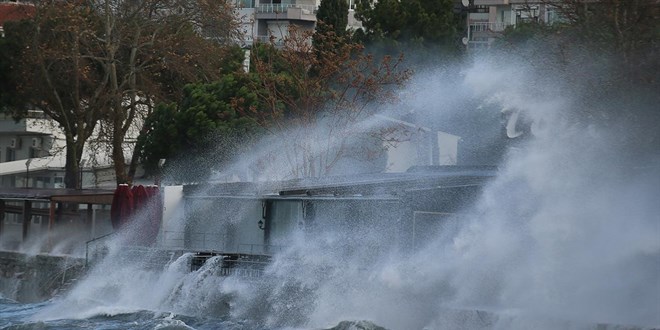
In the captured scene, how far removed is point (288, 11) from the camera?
264 ft

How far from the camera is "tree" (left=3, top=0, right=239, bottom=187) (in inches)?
2072

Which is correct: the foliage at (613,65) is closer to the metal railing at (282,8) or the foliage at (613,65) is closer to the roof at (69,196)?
the roof at (69,196)

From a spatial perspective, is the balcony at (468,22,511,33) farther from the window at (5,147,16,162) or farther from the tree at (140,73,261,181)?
the tree at (140,73,261,181)

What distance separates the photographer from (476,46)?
71188 millimetres

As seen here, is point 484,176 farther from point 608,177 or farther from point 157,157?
point 157,157

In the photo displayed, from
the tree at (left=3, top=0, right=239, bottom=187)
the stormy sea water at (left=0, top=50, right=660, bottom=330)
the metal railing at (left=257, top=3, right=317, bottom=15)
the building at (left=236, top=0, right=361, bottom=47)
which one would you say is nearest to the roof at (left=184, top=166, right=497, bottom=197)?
the stormy sea water at (left=0, top=50, right=660, bottom=330)

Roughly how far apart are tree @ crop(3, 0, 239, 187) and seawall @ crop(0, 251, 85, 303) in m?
7.16

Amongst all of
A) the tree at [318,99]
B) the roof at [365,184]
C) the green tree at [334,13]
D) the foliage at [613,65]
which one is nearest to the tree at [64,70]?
the tree at [318,99]

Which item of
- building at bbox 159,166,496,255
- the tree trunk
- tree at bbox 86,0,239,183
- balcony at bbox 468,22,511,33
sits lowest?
building at bbox 159,166,496,255

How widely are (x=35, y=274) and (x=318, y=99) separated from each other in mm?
12079

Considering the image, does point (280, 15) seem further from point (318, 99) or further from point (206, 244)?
point (206, 244)

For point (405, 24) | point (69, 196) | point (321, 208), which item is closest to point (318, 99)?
point (69, 196)

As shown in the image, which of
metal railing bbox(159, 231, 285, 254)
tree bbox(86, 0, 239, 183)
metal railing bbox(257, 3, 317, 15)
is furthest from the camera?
metal railing bbox(257, 3, 317, 15)

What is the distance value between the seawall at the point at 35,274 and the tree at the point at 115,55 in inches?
282
